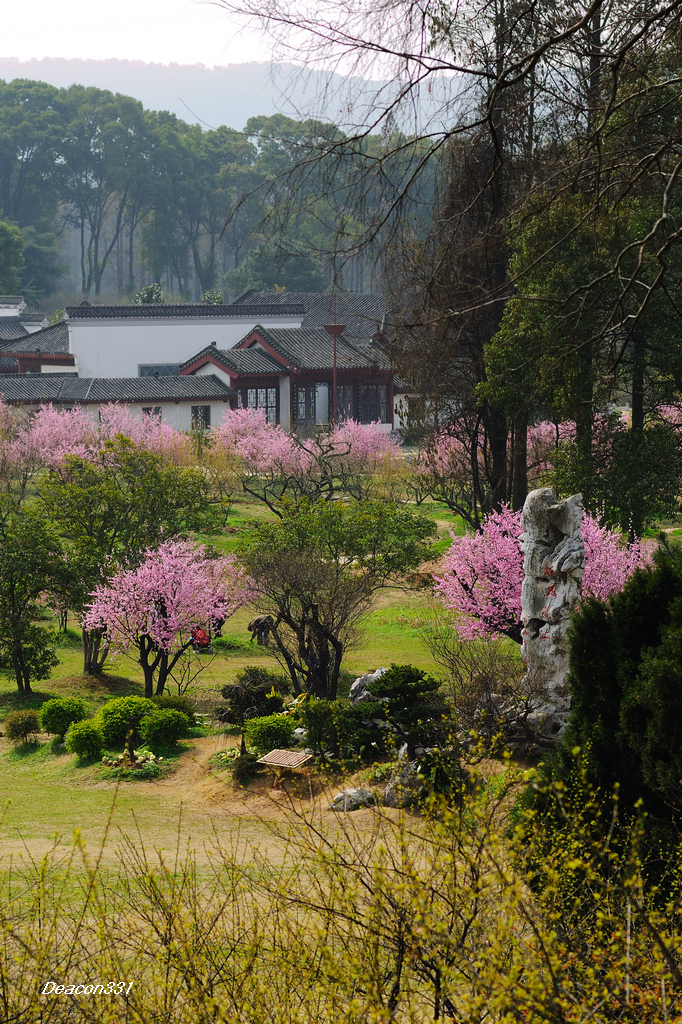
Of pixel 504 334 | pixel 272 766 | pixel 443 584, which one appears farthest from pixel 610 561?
pixel 272 766

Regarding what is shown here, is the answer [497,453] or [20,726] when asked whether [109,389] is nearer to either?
[497,453]

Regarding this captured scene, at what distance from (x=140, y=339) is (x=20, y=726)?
4485 centimetres

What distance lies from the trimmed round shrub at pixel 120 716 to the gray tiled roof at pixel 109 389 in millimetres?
29205

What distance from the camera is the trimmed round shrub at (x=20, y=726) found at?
14828 millimetres

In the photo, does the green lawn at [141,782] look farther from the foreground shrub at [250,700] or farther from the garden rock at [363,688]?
the garden rock at [363,688]

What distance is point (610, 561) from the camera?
14.2 m

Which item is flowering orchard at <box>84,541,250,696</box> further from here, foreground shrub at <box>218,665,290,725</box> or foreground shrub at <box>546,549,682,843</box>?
foreground shrub at <box>546,549,682,843</box>

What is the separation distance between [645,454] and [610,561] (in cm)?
290

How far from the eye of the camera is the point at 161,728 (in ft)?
45.9

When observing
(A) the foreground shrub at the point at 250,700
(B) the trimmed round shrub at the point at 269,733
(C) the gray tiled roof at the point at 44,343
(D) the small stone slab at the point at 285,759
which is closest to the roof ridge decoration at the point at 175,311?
(C) the gray tiled roof at the point at 44,343

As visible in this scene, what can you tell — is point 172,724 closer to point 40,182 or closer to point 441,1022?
point 441,1022

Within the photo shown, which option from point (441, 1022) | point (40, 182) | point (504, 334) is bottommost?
point (441, 1022)

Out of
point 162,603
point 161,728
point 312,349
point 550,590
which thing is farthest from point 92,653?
point 312,349

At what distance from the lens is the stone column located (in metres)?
11.8
